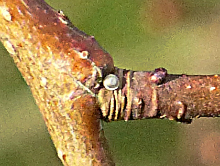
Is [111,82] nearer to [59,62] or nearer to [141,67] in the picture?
[59,62]

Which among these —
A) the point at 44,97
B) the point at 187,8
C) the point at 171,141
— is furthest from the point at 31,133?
the point at 44,97

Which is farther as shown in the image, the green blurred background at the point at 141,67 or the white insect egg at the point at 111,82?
the green blurred background at the point at 141,67

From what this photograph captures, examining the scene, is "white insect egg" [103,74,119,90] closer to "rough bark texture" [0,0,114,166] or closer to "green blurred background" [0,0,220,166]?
"rough bark texture" [0,0,114,166]

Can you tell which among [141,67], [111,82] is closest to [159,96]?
[111,82]

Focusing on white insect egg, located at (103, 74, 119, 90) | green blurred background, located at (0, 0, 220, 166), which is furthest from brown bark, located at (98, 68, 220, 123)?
green blurred background, located at (0, 0, 220, 166)

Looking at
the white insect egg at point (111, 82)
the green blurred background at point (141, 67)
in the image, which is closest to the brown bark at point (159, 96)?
the white insect egg at point (111, 82)

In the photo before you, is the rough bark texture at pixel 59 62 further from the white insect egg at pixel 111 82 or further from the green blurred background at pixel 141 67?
the green blurred background at pixel 141 67

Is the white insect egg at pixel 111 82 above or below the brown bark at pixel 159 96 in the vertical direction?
above
